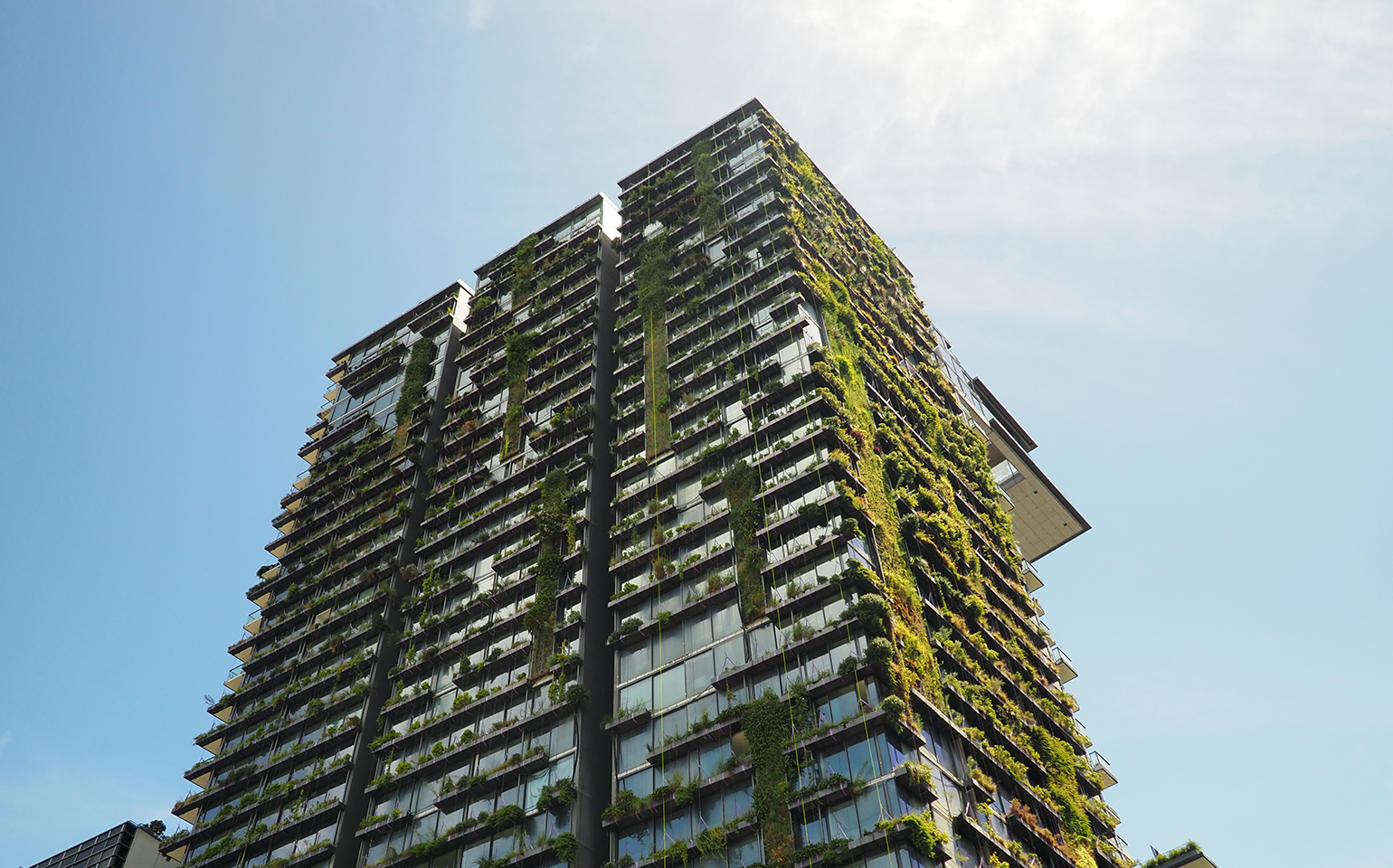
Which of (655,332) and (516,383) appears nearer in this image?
(655,332)

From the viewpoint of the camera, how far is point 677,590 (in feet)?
178

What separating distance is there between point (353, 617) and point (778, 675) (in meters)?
34.9

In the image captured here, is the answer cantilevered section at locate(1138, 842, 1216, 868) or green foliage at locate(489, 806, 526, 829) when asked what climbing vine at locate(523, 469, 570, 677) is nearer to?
green foliage at locate(489, 806, 526, 829)

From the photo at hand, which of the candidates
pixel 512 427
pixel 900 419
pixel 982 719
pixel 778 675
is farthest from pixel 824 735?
pixel 512 427

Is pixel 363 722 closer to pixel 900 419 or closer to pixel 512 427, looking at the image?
pixel 512 427

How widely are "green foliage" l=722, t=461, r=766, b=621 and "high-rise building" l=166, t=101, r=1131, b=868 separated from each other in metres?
0.17

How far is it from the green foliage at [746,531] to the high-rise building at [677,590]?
167mm

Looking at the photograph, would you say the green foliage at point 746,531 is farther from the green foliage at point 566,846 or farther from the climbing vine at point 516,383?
the climbing vine at point 516,383

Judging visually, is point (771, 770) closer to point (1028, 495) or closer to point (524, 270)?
point (1028, 495)

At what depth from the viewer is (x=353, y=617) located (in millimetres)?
70812

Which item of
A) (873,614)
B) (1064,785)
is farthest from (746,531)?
(1064,785)

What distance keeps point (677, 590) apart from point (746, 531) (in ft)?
15.1

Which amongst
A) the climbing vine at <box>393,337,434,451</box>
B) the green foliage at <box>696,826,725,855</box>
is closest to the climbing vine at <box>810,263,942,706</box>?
the green foliage at <box>696,826,725,855</box>

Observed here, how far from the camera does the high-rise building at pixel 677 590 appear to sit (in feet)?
148
